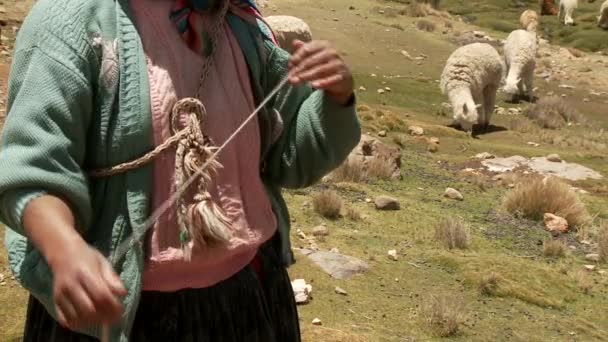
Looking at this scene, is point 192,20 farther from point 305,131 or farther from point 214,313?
point 214,313

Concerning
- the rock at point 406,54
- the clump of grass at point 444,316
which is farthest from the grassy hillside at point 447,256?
the rock at point 406,54

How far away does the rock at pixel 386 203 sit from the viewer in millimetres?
7699

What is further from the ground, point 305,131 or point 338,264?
point 305,131

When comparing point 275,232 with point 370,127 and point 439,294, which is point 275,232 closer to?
point 439,294

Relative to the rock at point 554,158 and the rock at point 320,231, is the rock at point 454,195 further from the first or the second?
the rock at point 554,158

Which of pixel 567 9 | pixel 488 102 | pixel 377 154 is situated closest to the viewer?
pixel 377 154

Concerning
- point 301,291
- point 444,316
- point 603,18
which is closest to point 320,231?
point 301,291

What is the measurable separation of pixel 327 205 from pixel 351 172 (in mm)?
1853

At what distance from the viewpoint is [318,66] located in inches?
71.8

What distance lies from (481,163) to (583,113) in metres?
7.71

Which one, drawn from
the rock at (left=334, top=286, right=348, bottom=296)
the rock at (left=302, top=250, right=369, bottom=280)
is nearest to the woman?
the rock at (left=334, top=286, right=348, bottom=296)

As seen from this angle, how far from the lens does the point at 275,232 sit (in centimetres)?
196

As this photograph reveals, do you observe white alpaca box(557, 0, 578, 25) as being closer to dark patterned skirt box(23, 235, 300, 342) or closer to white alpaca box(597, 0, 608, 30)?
white alpaca box(597, 0, 608, 30)

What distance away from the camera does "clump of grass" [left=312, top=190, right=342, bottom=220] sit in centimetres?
704
